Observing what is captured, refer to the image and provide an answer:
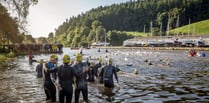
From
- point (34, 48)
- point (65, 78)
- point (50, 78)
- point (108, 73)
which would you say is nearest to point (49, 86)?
point (50, 78)

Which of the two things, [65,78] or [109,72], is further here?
[109,72]

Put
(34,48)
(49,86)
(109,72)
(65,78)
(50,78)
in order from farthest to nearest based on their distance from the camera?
(34,48)
(109,72)
(49,86)
(50,78)
(65,78)

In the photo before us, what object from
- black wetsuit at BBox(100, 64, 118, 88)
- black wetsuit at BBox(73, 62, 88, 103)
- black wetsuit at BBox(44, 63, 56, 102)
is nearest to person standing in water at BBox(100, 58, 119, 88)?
black wetsuit at BBox(100, 64, 118, 88)

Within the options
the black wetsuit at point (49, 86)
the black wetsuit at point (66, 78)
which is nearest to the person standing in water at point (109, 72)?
the black wetsuit at point (49, 86)

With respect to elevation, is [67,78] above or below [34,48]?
below

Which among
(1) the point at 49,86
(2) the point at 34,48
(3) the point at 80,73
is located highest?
(2) the point at 34,48

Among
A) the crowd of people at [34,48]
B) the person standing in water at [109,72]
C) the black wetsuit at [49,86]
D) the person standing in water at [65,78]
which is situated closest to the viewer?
the person standing in water at [65,78]

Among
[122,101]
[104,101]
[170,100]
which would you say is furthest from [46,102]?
[170,100]

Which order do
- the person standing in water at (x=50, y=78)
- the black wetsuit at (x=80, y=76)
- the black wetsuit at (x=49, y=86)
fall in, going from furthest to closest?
1. the black wetsuit at (x=49, y=86)
2. the person standing in water at (x=50, y=78)
3. the black wetsuit at (x=80, y=76)

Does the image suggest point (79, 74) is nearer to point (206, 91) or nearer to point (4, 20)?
point (206, 91)

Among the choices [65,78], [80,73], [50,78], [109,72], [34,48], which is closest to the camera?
[65,78]

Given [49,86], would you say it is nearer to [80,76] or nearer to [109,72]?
[80,76]

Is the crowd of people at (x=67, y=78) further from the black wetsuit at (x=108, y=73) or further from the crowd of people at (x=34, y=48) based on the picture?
the crowd of people at (x=34, y=48)

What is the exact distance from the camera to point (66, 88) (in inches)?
564
